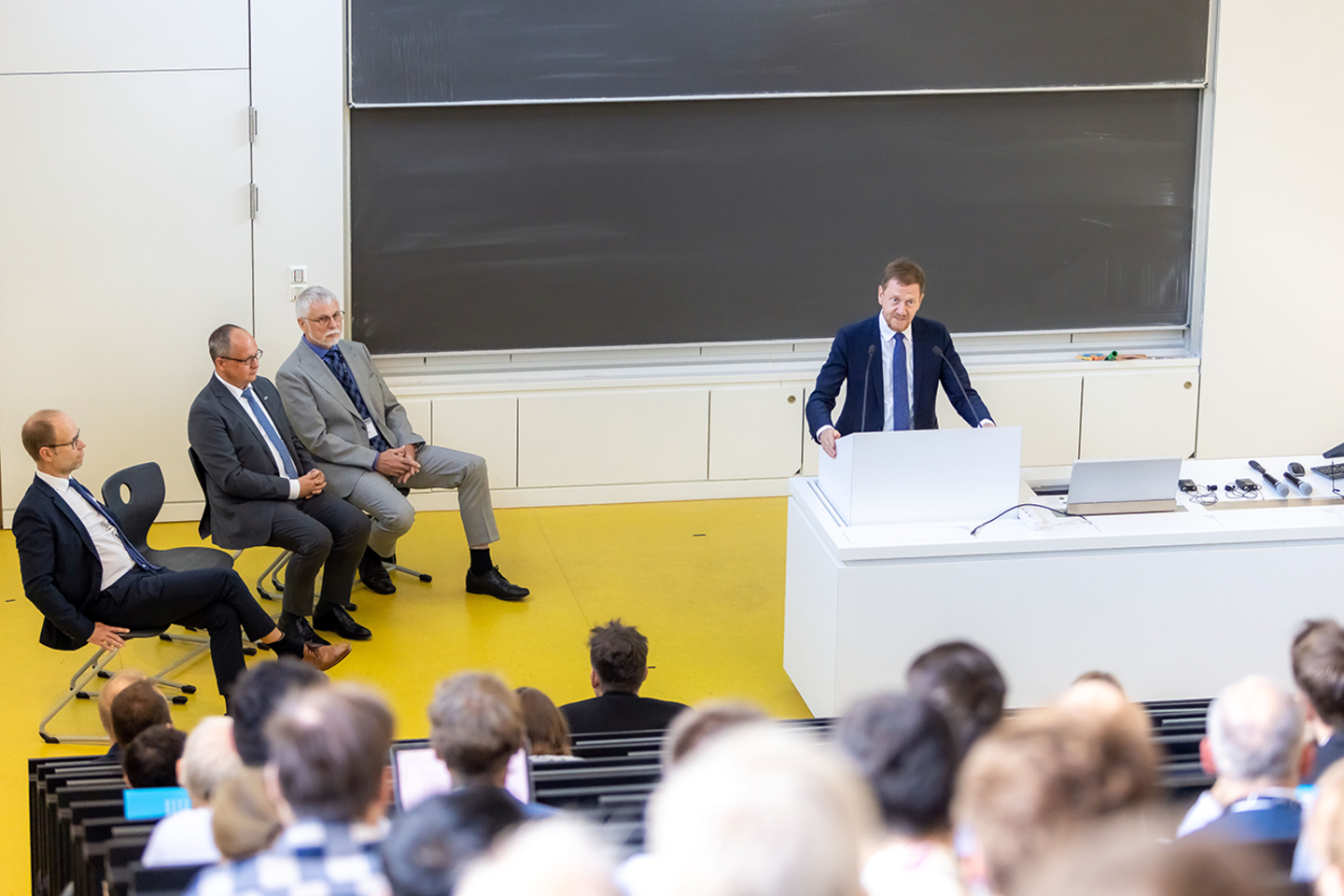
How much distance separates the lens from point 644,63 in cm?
652

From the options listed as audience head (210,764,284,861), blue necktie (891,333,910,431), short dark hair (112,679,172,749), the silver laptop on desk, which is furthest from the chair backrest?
the silver laptop on desk

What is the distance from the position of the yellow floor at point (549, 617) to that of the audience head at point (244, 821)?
2.04 metres

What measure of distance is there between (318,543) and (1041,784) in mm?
3942

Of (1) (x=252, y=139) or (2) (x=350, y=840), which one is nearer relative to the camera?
(2) (x=350, y=840)

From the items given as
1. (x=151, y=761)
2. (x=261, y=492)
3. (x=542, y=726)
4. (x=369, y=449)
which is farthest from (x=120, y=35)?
(x=542, y=726)

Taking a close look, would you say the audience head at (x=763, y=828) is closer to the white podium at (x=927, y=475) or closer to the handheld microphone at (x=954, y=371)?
the white podium at (x=927, y=475)

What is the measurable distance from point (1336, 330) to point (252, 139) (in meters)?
5.65

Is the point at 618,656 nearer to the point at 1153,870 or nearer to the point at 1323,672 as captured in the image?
the point at 1323,672

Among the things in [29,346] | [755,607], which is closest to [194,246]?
[29,346]

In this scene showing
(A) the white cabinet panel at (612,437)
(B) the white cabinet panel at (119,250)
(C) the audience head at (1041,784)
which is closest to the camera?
(C) the audience head at (1041,784)

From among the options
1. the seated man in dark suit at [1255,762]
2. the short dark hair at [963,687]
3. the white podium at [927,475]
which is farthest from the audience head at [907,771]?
the white podium at [927,475]

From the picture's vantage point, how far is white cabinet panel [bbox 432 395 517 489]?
6.70 meters

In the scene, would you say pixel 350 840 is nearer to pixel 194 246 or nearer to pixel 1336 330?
pixel 194 246

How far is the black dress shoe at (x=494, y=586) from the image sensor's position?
5812 mm
